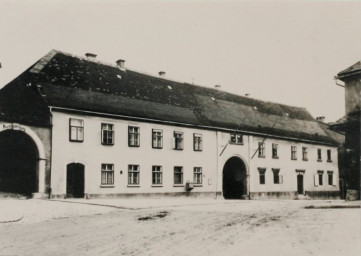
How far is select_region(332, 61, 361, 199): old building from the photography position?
16.3 meters

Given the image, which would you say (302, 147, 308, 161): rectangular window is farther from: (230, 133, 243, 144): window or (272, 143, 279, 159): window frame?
(230, 133, 243, 144): window

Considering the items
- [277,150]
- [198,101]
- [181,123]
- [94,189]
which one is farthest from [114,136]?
[277,150]

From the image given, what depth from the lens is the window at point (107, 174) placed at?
83.2 ft

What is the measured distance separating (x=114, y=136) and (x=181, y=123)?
5.42m

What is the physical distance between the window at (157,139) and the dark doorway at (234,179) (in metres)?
7.93

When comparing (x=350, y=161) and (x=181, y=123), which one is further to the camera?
(x=181, y=123)

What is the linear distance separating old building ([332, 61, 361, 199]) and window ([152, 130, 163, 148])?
44.3 feet

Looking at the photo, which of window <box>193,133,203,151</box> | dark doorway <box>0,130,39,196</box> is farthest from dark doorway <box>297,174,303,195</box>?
dark doorway <box>0,130,39,196</box>

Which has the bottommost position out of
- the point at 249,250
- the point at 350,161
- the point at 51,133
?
the point at 249,250

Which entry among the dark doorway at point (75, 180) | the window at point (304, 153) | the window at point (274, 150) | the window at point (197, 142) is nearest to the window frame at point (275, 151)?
the window at point (274, 150)

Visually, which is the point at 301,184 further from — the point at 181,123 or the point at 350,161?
the point at 350,161

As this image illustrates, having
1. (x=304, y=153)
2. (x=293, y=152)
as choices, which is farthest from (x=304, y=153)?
(x=293, y=152)

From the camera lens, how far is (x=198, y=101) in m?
33.9

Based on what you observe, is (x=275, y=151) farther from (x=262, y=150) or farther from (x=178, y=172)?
(x=178, y=172)
